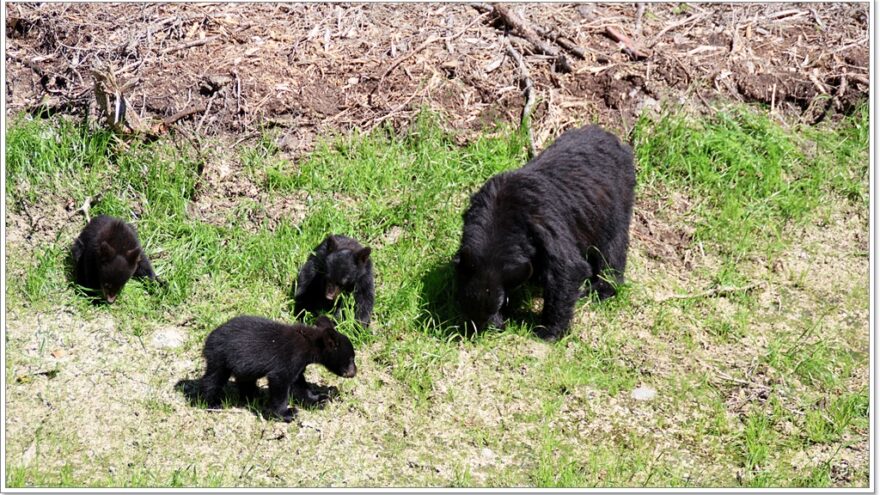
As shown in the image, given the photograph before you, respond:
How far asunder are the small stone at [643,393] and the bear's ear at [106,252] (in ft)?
13.7

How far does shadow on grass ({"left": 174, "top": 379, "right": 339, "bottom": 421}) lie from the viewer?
7574mm

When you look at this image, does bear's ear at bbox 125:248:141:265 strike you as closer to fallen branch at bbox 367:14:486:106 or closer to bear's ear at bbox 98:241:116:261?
bear's ear at bbox 98:241:116:261

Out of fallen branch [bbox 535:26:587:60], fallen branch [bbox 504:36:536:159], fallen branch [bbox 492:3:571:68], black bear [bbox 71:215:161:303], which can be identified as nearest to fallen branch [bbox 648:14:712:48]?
fallen branch [bbox 535:26:587:60]

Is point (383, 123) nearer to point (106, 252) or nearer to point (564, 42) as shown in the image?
point (564, 42)

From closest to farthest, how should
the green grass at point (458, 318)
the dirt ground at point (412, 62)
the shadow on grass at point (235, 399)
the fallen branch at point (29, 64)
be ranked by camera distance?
the green grass at point (458, 318)
the shadow on grass at point (235, 399)
the dirt ground at point (412, 62)
the fallen branch at point (29, 64)

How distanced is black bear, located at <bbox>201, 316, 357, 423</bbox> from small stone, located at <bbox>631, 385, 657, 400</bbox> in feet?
7.19

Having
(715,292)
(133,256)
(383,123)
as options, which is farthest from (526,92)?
(133,256)

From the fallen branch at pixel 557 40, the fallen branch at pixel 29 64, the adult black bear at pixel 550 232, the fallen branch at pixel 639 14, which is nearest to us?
the adult black bear at pixel 550 232

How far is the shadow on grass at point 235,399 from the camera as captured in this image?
24.8ft

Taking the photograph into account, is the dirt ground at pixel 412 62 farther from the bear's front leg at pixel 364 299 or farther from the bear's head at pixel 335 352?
the bear's head at pixel 335 352

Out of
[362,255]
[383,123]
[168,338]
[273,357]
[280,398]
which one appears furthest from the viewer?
[383,123]

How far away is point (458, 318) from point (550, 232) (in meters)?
1.03

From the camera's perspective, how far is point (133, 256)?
845cm

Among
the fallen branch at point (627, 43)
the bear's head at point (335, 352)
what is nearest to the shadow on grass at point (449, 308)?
the bear's head at point (335, 352)
